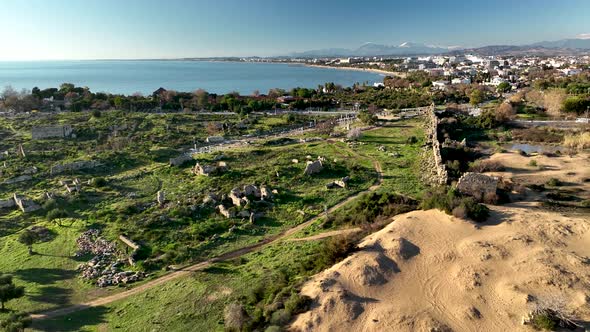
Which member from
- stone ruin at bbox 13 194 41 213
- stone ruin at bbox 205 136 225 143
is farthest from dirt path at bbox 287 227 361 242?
stone ruin at bbox 205 136 225 143

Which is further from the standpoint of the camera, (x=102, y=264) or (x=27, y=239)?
(x=27, y=239)

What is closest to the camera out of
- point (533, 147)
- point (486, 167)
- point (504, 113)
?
→ point (486, 167)

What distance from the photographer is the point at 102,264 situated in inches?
773

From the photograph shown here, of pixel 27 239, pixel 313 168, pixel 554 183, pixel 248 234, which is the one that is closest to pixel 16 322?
pixel 27 239

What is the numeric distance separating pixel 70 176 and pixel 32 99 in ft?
161

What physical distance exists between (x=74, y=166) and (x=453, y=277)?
34.6 m

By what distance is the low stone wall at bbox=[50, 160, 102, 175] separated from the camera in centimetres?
3484

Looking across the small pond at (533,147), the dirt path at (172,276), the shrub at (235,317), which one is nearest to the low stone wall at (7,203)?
the dirt path at (172,276)

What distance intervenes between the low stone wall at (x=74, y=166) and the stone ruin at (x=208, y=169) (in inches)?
433

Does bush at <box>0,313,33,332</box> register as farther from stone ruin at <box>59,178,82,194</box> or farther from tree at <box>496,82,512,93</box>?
tree at <box>496,82,512,93</box>

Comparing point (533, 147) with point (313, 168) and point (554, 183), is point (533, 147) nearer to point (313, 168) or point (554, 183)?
point (554, 183)

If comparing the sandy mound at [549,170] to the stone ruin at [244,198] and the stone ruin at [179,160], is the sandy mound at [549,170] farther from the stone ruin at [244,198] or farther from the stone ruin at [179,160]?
the stone ruin at [179,160]

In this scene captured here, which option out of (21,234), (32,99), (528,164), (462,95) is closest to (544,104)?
(462,95)

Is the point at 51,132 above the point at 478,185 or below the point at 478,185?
above
